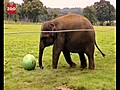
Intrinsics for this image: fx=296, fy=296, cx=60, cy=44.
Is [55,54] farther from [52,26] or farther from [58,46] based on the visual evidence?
[52,26]

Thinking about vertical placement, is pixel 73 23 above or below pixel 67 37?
above

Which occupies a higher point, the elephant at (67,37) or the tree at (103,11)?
the tree at (103,11)

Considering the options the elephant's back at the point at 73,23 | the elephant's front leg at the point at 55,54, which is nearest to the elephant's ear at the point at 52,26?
the elephant's back at the point at 73,23

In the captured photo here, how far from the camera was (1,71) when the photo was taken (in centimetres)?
224

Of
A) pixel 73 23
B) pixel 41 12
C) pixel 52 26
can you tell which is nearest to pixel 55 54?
pixel 52 26

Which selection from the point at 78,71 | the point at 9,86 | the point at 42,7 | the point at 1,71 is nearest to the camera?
the point at 1,71

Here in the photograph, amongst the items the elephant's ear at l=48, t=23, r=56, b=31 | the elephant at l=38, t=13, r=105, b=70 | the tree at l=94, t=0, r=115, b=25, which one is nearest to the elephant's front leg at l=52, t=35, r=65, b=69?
the elephant at l=38, t=13, r=105, b=70

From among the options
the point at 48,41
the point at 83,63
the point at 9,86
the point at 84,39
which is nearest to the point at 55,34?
the point at 48,41

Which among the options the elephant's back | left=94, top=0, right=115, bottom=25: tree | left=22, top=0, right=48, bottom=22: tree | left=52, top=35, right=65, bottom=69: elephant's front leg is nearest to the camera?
left=52, top=35, right=65, bottom=69: elephant's front leg

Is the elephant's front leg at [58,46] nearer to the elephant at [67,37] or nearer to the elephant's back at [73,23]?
the elephant at [67,37]

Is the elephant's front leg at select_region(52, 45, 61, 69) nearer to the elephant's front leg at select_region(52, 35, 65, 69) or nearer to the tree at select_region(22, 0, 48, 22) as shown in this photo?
the elephant's front leg at select_region(52, 35, 65, 69)

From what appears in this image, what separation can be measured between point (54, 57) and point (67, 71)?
353 mm
